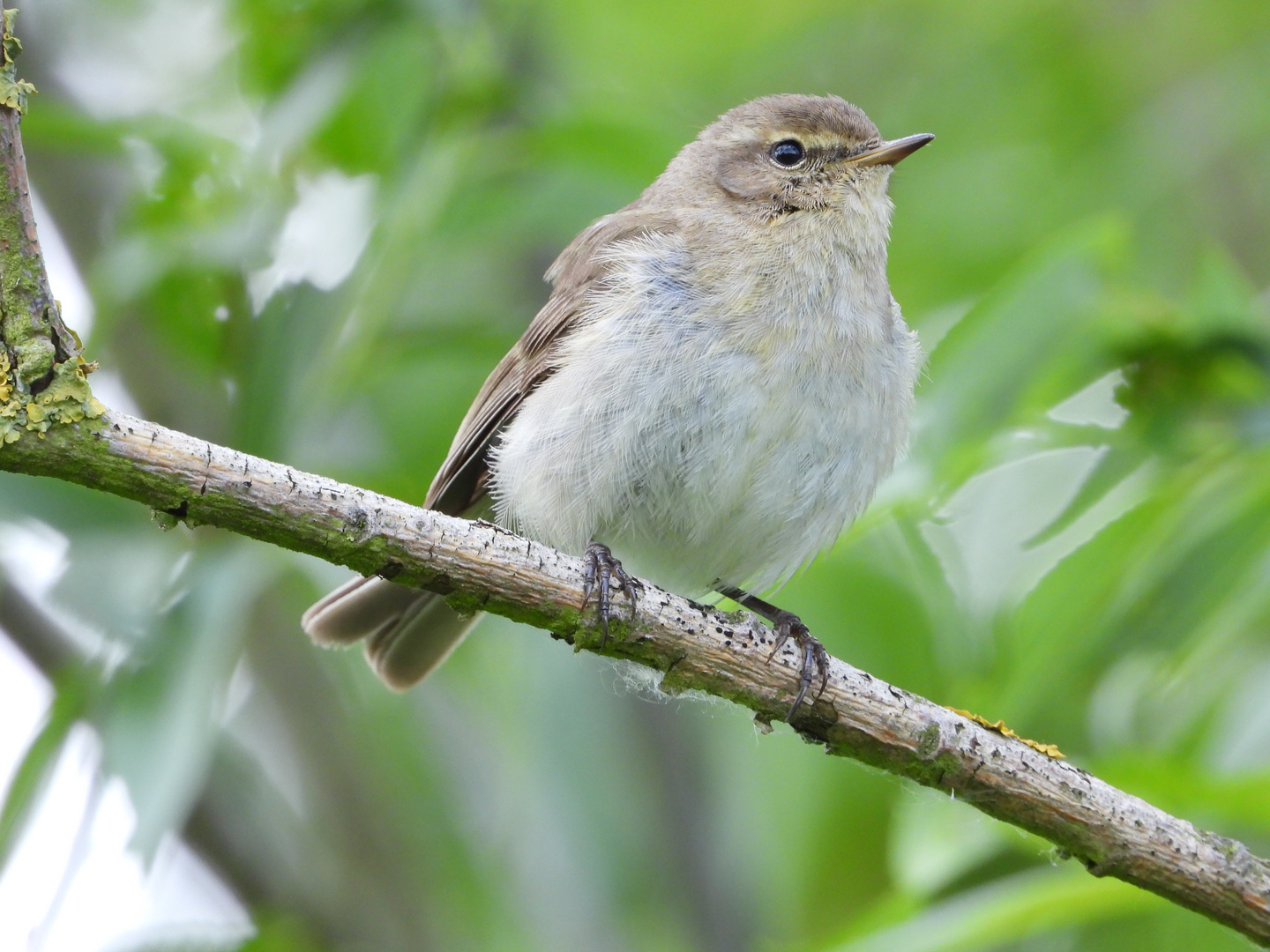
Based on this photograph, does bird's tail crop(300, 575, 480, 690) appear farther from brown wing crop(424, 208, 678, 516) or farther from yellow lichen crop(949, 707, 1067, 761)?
yellow lichen crop(949, 707, 1067, 761)

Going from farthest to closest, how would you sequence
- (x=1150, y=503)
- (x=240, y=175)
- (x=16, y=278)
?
(x=240, y=175) → (x=1150, y=503) → (x=16, y=278)

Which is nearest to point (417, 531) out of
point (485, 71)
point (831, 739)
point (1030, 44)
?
point (831, 739)

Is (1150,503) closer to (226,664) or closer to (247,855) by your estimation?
(226,664)

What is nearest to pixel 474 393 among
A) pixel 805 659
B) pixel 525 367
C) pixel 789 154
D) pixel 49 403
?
pixel 525 367

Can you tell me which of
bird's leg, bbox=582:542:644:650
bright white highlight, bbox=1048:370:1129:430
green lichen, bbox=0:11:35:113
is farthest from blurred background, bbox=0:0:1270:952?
green lichen, bbox=0:11:35:113

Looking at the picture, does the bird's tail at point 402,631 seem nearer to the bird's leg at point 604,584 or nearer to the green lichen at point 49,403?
the bird's leg at point 604,584
